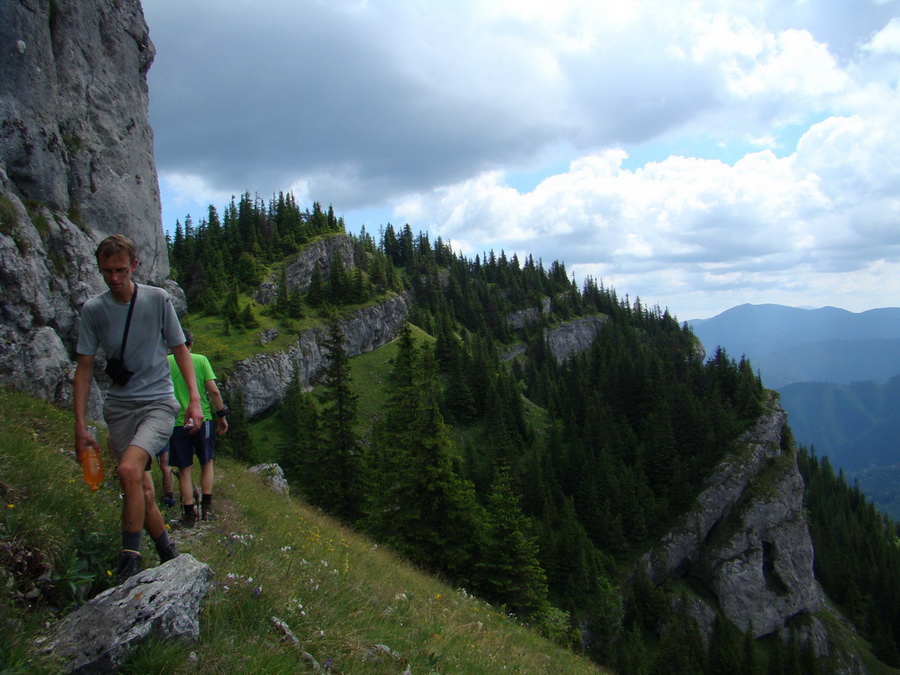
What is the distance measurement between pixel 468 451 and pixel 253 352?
33096 millimetres

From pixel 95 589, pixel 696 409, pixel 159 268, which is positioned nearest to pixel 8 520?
pixel 95 589

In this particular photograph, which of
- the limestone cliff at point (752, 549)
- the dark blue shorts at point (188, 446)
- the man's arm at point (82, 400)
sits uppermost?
the man's arm at point (82, 400)

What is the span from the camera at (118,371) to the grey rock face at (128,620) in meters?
1.69

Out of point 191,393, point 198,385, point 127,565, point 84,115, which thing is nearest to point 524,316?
point 84,115

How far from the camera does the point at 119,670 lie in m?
3.17

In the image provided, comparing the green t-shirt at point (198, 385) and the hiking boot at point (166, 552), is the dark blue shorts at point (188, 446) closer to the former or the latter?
the green t-shirt at point (198, 385)

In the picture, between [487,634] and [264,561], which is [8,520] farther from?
[487,634]

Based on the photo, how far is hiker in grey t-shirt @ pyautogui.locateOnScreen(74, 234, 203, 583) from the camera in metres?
4.20

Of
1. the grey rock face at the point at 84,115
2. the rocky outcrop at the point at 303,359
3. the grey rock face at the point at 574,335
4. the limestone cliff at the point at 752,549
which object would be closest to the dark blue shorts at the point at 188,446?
the grey rock face at the point at 84,115

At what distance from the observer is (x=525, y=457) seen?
243 ft

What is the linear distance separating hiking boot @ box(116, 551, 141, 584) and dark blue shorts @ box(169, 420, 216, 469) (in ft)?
11.1

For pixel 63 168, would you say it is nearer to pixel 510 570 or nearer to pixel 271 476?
A: pixel 271 476

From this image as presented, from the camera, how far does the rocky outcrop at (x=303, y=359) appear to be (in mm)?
65125

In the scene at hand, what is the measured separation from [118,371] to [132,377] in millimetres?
123
